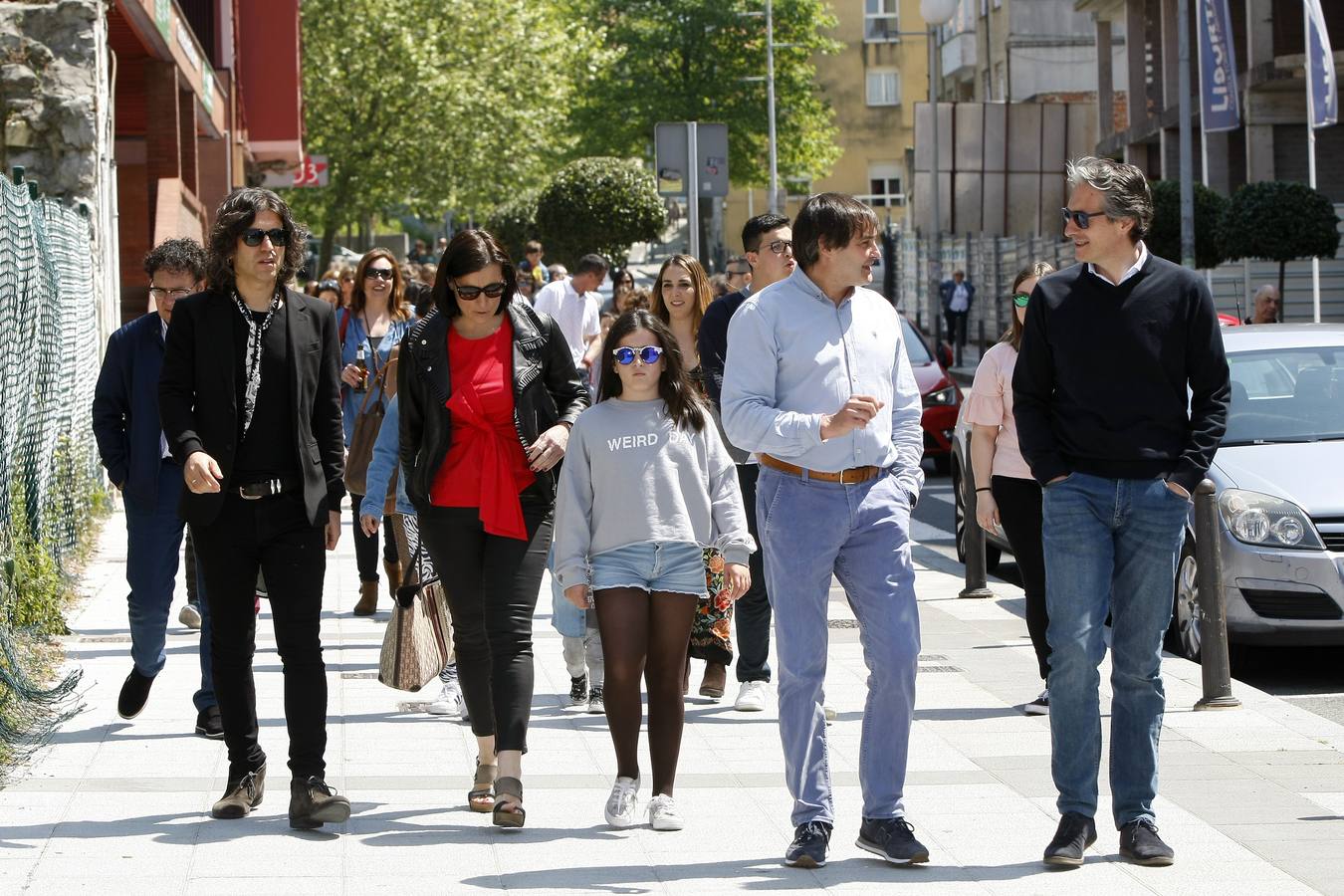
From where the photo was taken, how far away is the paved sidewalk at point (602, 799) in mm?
5621

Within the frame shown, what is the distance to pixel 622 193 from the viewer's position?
45125 mm

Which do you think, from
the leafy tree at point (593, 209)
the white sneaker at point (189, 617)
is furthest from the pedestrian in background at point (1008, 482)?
the leafy tree at point (593, 209)

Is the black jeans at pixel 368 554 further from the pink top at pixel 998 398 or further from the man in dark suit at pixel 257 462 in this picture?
the man in dark suit at pixel 257 462

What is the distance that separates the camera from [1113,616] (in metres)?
5.88

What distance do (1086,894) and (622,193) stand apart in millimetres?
40322

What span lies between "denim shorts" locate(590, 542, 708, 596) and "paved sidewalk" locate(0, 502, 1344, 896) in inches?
29.6

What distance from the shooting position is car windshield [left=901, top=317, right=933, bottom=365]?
65.5ft

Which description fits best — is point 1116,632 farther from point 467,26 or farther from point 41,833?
point 467,26

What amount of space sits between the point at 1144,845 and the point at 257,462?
284 cm

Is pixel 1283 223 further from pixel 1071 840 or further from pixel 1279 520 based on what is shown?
pixel 1071 840

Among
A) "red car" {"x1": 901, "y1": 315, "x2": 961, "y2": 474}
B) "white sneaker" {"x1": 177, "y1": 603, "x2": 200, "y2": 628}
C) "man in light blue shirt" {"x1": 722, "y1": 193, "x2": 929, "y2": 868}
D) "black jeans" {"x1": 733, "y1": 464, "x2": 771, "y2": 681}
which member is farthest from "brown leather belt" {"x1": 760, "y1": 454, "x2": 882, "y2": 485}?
"red car" {"x1": 901, "y1": 315, "x2": 961, "y2": 474}

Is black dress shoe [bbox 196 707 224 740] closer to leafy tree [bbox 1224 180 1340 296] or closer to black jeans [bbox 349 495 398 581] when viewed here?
black jeans [bbox 349 495 398 581]

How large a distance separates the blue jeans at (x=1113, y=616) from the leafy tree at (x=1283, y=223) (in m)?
23.8

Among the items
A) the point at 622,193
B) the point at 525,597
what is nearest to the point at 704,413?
the point at 525,597
